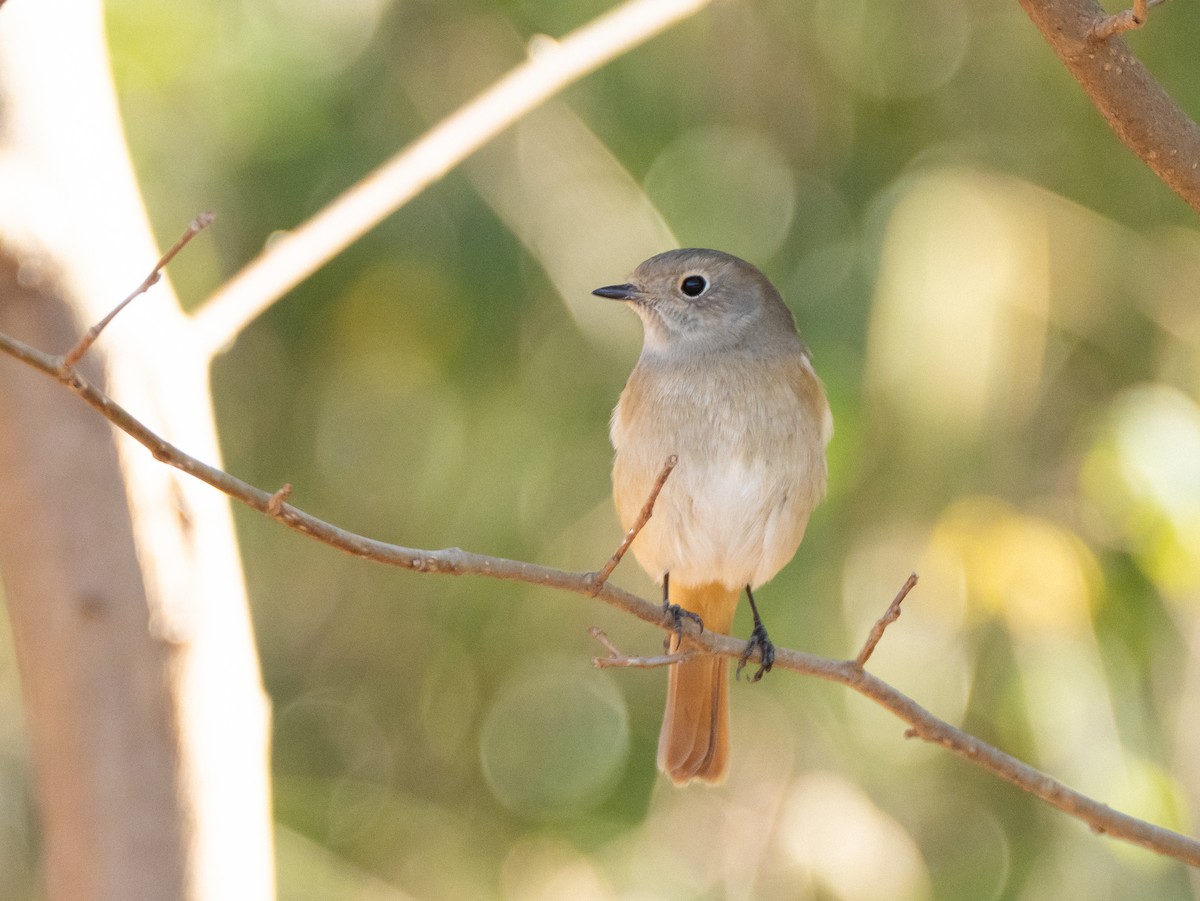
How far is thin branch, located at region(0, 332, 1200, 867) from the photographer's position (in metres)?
1.57

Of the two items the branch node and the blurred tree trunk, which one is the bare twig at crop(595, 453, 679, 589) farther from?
the blurred tree trunk

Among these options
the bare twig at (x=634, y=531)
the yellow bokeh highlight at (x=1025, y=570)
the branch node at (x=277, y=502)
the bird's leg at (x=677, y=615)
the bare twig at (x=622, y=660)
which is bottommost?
the bare twig at (x=622, y=660)

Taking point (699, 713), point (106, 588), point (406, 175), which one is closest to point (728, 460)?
point (699, 713)

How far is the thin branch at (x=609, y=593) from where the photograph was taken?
61.9 inches

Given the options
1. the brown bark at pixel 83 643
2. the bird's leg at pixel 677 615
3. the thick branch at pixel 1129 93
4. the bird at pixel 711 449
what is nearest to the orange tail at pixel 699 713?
the bird at pixel 711 449

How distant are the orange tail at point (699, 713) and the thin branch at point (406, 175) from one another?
4.41 ft

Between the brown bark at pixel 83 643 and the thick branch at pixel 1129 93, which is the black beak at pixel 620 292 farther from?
the thick branch at pixel 1129 93

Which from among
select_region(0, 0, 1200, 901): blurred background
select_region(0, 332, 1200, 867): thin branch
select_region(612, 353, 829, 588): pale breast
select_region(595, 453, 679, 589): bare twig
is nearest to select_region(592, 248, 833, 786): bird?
select_region(612, 353, 829, 588): pale breast

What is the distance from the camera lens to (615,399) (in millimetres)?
5074

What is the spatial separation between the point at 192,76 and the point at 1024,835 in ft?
12.9

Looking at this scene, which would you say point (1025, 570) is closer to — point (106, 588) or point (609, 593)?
point (609, 593)

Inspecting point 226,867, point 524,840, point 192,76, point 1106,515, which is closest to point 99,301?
point 226,867

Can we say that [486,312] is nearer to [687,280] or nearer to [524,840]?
[687,280]

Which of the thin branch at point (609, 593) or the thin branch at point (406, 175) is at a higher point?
the thin branch at point (406, 175)
